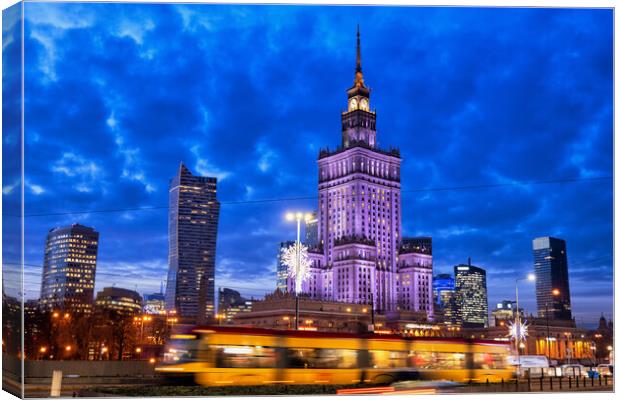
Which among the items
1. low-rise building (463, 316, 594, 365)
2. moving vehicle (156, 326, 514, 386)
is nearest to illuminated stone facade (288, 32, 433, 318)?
low-rise building (463, 316, 594, 365)

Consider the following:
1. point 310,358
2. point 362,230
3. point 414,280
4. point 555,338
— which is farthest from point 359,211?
point 310,358

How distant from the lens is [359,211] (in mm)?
177000

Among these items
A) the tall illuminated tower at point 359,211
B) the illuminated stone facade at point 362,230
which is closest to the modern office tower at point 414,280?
the illuminated stone facade at point 362,230

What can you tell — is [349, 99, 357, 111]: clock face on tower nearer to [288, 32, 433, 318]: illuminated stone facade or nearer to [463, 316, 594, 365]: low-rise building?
[288, 32, 433, 318]: illuminated stone facade

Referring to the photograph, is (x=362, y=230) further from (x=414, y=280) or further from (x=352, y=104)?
(x=352, y=104)

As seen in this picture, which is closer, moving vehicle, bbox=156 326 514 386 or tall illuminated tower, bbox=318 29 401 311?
moving vehicle, bbox=156 326 514 386

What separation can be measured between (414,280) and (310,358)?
147578 mm

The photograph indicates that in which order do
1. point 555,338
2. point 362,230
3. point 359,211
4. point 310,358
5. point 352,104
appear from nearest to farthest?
point 310,358 → point 555,338 → point 362,230 → point 359,211 → point 352,104

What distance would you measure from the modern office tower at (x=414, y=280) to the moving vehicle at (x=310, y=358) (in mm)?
138675

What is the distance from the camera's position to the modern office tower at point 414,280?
600ft

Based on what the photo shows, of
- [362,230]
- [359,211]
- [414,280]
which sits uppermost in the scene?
[359,211]

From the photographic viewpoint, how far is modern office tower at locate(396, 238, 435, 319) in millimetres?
183000

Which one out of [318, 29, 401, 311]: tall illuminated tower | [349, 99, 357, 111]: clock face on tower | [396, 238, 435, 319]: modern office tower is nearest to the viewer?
[318, 29, 401, 311]: tall illuminated tower

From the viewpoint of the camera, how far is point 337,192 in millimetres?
181500
